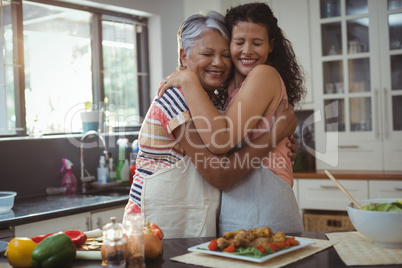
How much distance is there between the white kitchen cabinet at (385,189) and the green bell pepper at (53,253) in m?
2.77

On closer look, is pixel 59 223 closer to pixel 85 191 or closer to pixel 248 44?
pixel 85 191

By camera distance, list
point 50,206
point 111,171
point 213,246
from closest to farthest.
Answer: point 213,246 < point 50,206 < point 111,171

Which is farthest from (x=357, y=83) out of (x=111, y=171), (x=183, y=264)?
(x=183, y=264)

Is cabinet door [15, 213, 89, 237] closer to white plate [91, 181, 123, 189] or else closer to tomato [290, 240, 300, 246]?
white plate [91, 181, 123, 189]

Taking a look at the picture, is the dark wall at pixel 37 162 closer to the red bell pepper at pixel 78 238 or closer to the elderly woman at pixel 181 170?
the elderly woman at pixel 181 170

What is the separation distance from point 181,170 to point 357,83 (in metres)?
2.60

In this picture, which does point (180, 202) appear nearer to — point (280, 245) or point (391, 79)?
point (280, 245)

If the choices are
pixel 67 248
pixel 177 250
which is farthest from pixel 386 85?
pixel 67 248

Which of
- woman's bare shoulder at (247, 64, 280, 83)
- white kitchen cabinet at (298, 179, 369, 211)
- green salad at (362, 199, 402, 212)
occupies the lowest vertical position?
white kitchen cabinet at (298, 179, 369, 211)

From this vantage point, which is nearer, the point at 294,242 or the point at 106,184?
the point at 294,242

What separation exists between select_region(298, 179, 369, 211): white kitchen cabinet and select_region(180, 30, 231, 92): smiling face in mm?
2097

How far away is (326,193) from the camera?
11.7 ft

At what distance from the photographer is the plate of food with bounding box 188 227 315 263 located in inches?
43.3

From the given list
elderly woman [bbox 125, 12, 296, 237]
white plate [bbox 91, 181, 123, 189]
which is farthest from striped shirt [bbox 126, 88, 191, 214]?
white plate [bbox 91, 181, 123, 189]
